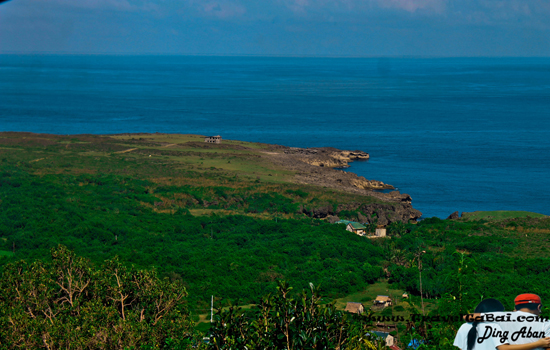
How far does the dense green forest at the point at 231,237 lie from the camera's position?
27328mm

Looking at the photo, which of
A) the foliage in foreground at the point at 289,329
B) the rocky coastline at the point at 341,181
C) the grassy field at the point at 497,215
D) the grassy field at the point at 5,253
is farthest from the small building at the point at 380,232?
the foliage in foreground at the point at 289,329

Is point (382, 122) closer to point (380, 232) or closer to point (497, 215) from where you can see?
point (497, 215)

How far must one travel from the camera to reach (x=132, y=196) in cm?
4888

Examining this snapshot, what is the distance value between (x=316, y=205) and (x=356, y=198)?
15.0 ft

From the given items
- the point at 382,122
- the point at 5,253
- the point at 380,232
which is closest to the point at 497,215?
the point at 380,232

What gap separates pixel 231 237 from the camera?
125ft

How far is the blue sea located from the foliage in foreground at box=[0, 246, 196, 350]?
140 ft

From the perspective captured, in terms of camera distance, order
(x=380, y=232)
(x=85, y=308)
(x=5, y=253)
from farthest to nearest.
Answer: (x=380, y=232)
(x=5, y=253)
(x=85, y=308)

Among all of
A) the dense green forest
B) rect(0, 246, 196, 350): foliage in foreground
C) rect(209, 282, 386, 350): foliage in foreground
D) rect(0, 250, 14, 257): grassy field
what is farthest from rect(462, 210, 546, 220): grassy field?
rect(209, 282, 386, 350): foliage in foreground

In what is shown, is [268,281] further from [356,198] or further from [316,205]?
[356,198]

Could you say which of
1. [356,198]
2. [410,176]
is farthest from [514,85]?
[356,198]

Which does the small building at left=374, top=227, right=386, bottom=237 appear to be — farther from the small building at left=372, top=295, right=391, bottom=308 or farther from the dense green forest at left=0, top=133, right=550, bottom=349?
the small building at left=372, top=295, right=391, bottom=308

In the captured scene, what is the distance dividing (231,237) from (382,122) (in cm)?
8034

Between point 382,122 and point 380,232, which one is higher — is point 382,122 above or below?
above
